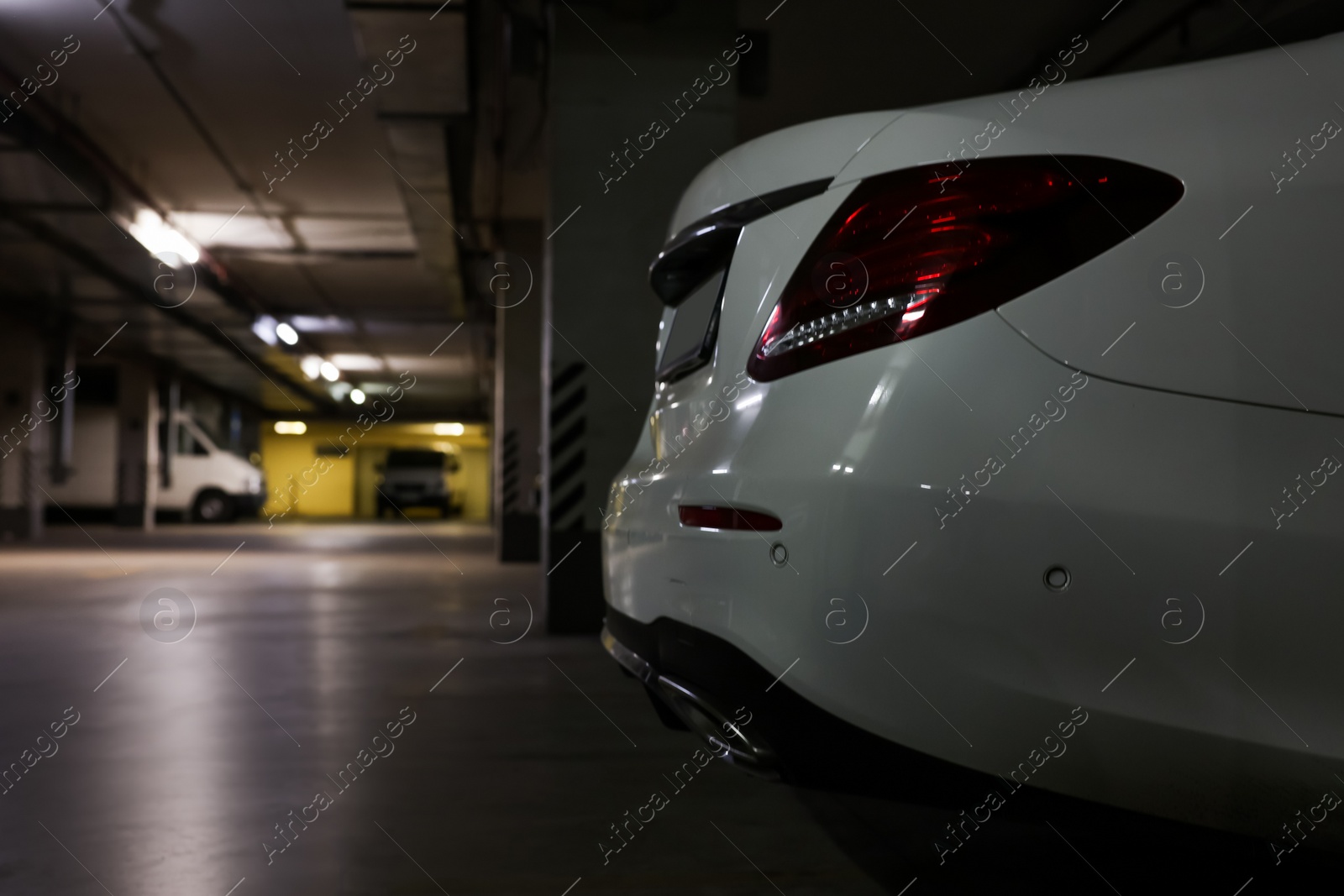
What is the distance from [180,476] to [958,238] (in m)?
25.8

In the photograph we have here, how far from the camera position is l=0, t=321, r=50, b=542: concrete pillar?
1781 cm

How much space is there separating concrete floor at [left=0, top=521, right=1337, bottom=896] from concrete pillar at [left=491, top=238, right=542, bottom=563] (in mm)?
7322

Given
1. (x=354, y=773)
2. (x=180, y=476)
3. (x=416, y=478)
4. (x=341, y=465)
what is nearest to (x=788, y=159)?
(x=354, y=773)

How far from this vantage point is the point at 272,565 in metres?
11.6

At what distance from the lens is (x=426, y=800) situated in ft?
8.95

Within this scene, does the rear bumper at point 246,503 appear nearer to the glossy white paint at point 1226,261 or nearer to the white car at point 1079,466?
the white car at point 1079,466

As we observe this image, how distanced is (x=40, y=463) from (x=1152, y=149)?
2005 cm

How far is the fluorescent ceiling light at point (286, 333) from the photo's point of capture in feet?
60.1

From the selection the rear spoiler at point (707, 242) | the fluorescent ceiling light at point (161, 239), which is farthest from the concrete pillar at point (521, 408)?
the rear spoiler at point (707, 242)

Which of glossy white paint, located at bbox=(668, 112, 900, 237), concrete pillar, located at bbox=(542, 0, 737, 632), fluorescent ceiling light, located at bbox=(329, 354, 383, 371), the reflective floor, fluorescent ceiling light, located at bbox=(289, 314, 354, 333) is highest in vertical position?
fluorescent ceiling light, located at bbox=(289, 314, 354, 333)

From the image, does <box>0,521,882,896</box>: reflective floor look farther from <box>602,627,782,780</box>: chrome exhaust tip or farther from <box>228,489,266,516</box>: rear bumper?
<box>228,489,266,516</box>: rear bumper

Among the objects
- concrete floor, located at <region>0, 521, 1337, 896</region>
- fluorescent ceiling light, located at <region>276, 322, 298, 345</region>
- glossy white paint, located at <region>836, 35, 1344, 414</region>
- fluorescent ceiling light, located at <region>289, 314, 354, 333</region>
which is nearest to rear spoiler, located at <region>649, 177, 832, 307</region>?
glossy white paint, located at <region>836, 35, 1344, 414</region>

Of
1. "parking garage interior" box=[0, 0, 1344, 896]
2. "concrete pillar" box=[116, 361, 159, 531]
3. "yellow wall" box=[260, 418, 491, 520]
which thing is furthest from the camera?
"yellow wall" box=[260, 418, 491, 520]

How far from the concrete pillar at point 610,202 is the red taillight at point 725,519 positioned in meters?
4.14
